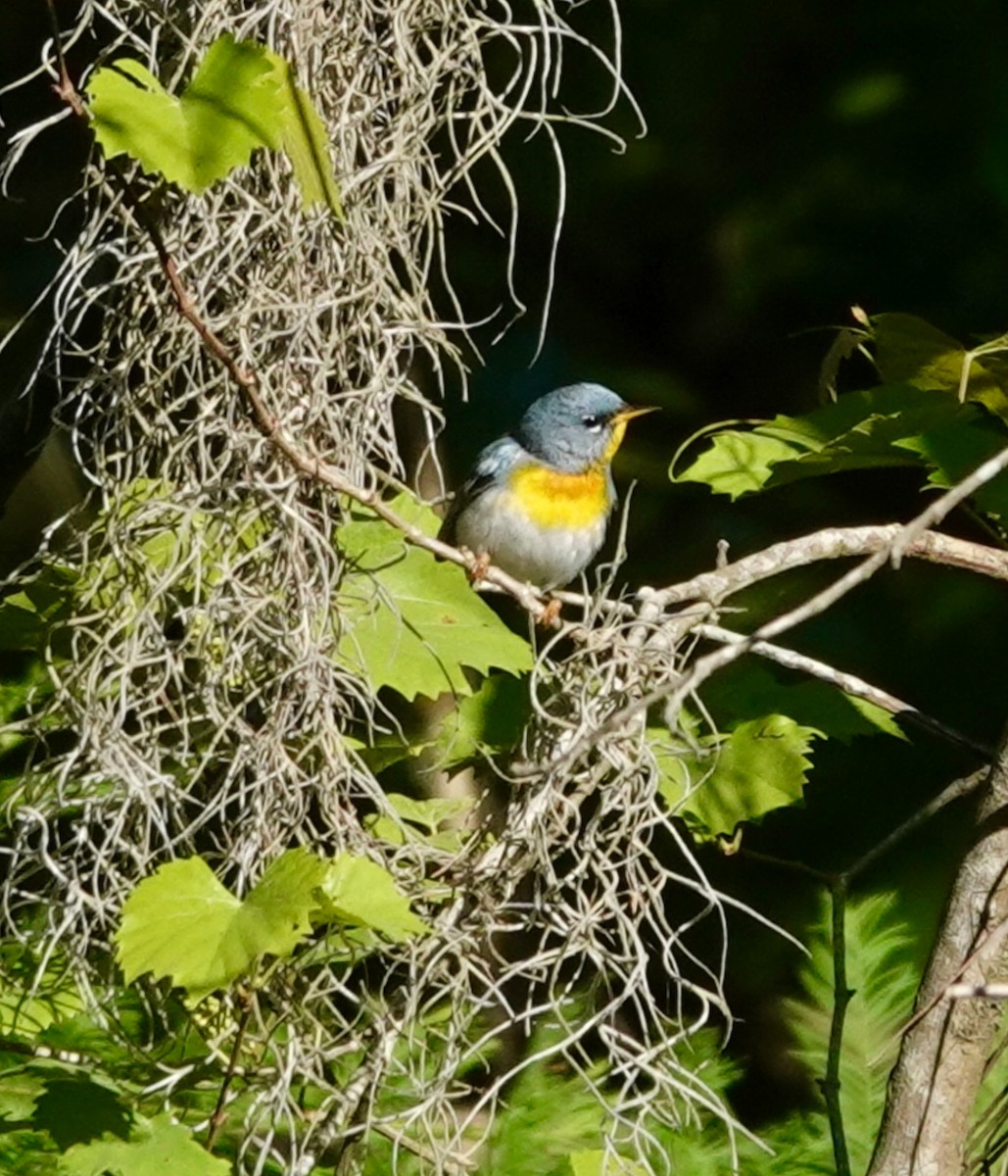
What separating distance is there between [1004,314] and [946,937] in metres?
1.15

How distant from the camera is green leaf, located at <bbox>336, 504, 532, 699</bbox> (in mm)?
1606

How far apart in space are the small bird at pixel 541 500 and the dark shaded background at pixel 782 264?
92mm

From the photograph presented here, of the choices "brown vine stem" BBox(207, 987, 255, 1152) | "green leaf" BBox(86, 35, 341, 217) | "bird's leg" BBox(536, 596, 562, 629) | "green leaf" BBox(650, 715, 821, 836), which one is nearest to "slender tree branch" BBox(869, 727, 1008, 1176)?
"green leaf" BBox(650, 715, 821, 836)

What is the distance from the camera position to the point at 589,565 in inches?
122

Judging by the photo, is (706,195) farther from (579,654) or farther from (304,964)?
(304,964)

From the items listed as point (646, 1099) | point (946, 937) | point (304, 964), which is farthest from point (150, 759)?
point (946, 937)

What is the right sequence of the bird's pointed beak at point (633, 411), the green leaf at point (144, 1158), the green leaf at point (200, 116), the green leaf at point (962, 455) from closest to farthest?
the green leaf at point (200, 116)
the green leaf at point (144, 1158)
the green leaf at point (962, 455)
the bird's pointed beak at point (633, 411)

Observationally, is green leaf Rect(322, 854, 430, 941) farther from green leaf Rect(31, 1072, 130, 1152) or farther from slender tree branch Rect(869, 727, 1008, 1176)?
slender tree branch Rect(869, 727, 1008, 1176)

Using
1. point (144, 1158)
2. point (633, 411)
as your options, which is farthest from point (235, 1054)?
point (633, 411)

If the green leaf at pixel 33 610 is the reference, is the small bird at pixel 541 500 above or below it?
below

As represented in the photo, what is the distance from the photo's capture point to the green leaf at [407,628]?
161cm

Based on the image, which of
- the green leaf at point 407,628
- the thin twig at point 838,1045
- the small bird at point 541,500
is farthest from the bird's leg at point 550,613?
the small bird at point 541,500

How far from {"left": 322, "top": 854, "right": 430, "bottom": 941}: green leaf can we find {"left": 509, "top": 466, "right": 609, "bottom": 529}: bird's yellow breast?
A: 1.53m

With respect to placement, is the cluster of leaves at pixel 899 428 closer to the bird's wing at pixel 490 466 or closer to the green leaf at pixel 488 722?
the green leaf at pixel 488 722
